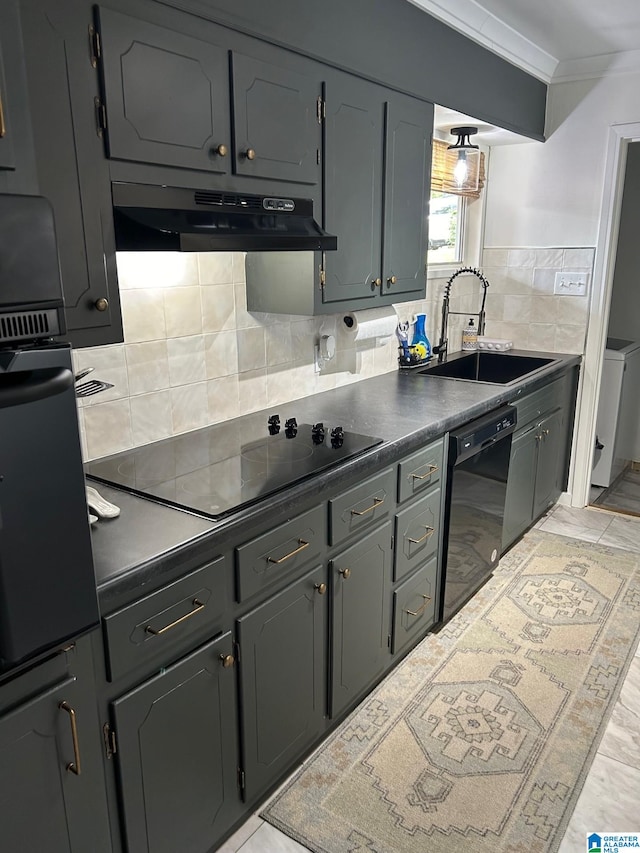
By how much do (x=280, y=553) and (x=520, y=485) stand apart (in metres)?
1.97

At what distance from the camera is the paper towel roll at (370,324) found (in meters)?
2.70

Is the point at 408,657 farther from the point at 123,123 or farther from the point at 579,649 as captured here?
the point at 123,123

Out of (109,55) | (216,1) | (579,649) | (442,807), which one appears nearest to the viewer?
(109,55)

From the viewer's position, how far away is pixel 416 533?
7.77 feet

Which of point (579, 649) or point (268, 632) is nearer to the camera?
point (268, 632)

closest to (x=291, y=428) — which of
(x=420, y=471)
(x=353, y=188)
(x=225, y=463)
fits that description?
(x=225, y=463)

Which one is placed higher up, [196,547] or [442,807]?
[196,547]

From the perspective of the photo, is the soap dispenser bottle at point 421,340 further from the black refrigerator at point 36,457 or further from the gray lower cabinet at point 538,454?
the black refrigerator at point 36,457

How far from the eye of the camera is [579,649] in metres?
2.60

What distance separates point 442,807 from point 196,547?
45.4 inches

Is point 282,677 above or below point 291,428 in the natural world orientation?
below

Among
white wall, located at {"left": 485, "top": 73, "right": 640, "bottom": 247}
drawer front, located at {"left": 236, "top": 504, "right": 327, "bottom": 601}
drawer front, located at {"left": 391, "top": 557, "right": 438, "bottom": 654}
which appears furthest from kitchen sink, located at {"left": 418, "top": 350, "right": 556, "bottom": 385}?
drawer front, located at {"left": 236, "top": 504, "right": 327, "bottom": 601}

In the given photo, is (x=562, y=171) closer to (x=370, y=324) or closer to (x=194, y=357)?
(x=370, y=324)

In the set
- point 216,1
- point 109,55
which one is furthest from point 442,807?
point 216,1
